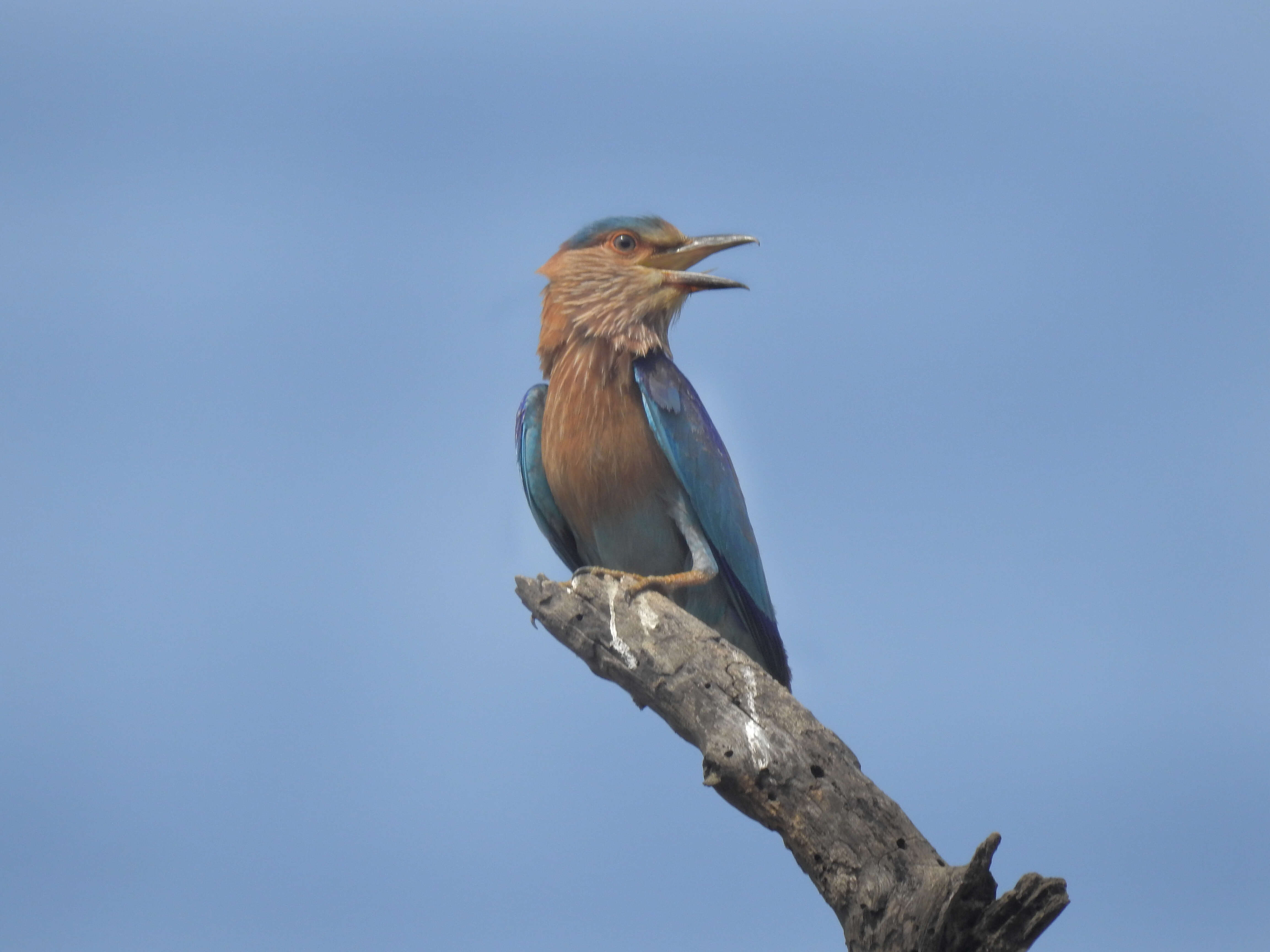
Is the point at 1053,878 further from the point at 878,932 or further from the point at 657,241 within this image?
the point at 657,241

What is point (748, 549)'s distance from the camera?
5.84 m

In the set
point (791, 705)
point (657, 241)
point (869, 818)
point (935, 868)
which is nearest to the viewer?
point (935, 868)

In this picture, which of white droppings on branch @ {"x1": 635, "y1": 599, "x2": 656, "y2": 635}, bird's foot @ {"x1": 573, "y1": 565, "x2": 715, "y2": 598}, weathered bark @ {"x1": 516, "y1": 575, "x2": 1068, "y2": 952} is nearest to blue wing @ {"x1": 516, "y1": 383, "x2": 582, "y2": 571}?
bird's foot @ {"x1": 573, "y1": 565, "x2": 715, "y2": 598}

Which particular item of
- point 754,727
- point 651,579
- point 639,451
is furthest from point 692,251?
point 754,727

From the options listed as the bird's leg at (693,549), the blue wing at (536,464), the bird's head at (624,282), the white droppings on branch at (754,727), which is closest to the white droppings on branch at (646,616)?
the white droppings on branch at (754,727)

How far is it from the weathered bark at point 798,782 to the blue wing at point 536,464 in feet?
3.93

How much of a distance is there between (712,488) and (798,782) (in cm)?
209

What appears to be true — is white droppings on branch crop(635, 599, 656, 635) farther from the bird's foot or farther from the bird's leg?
the bird's leg

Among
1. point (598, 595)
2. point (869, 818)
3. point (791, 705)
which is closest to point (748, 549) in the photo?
point (598, 595)

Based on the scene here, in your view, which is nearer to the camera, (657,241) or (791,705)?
(791,705)

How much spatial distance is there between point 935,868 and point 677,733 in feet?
3.95

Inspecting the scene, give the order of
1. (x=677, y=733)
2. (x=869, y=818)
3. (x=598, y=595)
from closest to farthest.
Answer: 1. (x=869, y=818)
2. (x=677, y=733)
3. (x=598, y=595)

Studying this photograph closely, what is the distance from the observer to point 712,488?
226 inches

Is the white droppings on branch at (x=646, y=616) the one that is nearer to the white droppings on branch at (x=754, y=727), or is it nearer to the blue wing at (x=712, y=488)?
the white droppings on branch at (x=754, y=727)
